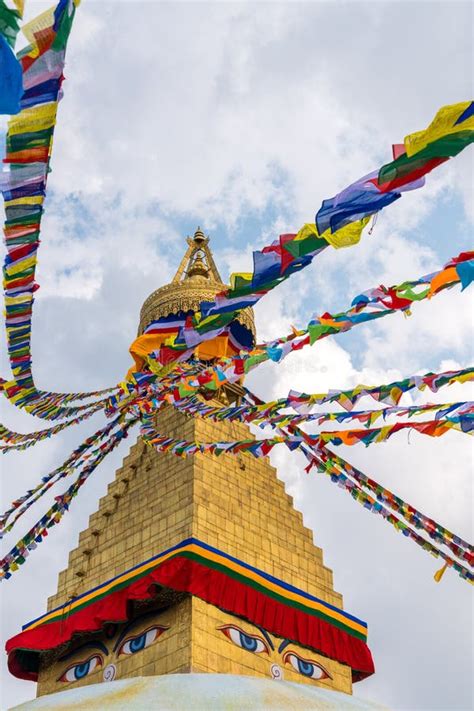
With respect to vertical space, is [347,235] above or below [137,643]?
above

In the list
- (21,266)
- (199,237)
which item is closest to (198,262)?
(199,237)

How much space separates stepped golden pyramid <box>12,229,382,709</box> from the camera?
9.58 meters

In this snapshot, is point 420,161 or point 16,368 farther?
point 16,368

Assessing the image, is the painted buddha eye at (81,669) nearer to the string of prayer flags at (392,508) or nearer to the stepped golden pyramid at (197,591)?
the stepped golden pyramid at (197,591)

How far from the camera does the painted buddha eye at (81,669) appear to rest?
1104cm

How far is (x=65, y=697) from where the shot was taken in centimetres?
891

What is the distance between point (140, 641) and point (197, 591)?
101 centimetres

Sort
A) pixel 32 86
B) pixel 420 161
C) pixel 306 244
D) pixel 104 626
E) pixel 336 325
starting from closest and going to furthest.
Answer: pixel 32 86, pixel 420 161, pixel 306 244, pixel 336 325, pixel 104 626

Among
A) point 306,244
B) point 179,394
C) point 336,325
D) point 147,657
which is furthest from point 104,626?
point 306,244

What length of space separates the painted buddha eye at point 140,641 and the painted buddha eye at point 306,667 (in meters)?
1.65

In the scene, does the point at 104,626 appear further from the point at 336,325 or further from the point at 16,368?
the point at 336,325

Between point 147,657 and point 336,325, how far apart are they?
5.06m

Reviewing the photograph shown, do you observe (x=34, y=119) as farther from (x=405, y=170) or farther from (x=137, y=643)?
(x=137, y=643)

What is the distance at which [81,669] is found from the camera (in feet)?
36.7
